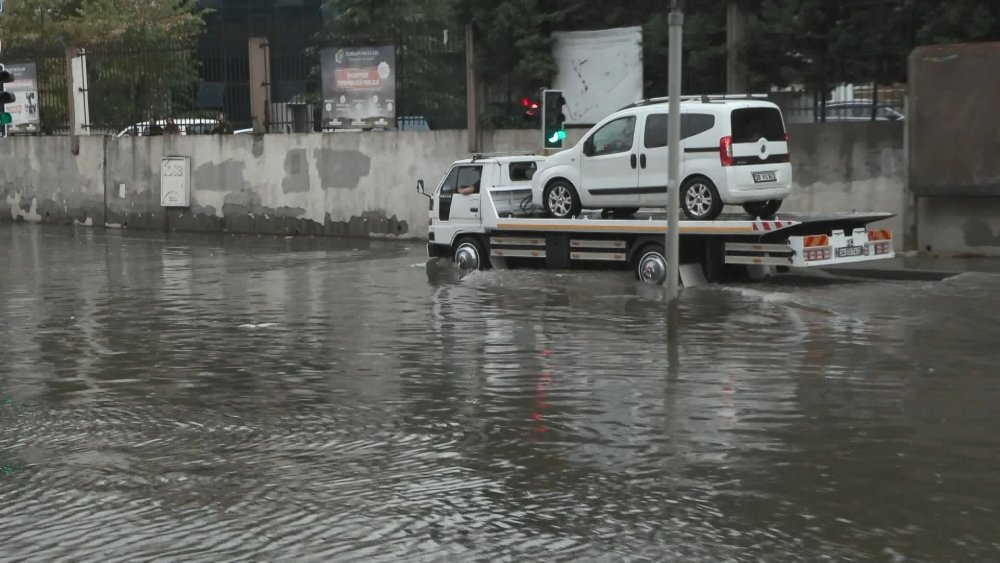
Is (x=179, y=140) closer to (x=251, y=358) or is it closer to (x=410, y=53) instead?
(x=410, y=53)

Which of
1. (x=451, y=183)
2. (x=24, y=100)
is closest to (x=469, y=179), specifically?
(x=451, y=183)

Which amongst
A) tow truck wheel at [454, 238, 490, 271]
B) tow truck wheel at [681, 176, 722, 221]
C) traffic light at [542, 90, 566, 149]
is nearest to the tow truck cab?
tow truck wheel at [454, 238, 490, 271]

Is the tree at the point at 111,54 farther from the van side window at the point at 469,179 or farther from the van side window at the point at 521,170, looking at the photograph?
the van side window at the point at 521,170

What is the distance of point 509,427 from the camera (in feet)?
29.9

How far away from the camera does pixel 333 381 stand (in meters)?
11.1

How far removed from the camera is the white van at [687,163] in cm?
1752

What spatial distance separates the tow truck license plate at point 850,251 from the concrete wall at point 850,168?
390 centimetres

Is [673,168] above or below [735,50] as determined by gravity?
below

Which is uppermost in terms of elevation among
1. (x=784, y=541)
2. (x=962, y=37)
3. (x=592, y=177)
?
(x=962, y=37)

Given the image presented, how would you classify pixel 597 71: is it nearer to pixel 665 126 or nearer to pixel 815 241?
pixel 665 126

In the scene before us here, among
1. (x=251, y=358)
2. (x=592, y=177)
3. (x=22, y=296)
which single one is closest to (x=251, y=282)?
(x=22, y=296)

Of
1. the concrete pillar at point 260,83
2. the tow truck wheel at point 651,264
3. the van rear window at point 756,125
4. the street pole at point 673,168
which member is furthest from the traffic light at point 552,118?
the concrete pillar at point 260,83

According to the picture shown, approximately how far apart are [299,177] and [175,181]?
3834 millimetres

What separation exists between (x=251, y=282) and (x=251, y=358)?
23.9ft
